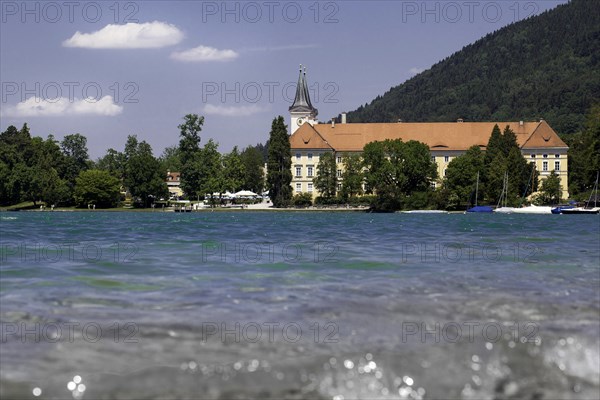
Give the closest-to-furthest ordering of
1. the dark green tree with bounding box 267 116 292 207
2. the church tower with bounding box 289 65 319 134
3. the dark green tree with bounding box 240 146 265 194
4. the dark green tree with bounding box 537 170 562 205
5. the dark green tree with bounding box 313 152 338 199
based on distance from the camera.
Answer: the dark green tree with bounding box 537 170 562 205, the dark green tree with bounding box 267 116 292 207, the dark green tree with bounding box 313 152 338 199, the church tower with bounding box 289 65 319 134, the dark green tree with bounding box 240 146 265 194

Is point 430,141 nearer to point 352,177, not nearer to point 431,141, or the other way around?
point 431,141

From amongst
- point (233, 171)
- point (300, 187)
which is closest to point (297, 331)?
point (300, 187)

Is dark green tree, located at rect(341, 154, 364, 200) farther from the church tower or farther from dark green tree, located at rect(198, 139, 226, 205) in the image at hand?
the church tower

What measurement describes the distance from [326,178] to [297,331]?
10153cm

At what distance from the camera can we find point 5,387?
6074mm

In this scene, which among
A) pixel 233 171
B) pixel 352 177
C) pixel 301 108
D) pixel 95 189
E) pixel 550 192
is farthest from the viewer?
pixel 301 108

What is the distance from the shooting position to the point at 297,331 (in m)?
8.27

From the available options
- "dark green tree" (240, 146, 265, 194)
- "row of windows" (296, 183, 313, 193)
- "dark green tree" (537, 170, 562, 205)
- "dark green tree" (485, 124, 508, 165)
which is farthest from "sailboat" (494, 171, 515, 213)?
"dark green tree" (240, 146, 265, 194)

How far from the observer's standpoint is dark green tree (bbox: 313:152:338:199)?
360 ft

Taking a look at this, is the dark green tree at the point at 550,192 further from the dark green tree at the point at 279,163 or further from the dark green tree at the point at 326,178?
the dark green tree at the point at 279,163

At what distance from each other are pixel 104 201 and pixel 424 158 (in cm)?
4698

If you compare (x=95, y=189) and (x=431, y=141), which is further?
(x=431, y=141)

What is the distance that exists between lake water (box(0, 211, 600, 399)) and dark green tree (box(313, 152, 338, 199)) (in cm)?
9368

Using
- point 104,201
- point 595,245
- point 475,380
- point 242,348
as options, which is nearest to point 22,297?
point 242,348
